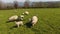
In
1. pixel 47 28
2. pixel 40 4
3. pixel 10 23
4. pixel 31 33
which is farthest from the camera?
pixel 40 4

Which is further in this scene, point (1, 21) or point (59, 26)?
point (1, 21)

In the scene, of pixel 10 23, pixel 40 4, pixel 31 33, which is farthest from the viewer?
pixel 40 4

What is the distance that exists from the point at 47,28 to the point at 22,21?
7.35ft

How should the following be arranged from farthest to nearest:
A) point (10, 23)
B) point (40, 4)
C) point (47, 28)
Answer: point (40, 4) → point (10, 23) → point (47, 28)

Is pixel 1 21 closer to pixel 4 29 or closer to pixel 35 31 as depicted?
pixel 4 29

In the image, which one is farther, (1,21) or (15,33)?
(1,21)

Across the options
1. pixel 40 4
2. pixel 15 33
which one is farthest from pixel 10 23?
pixel 40 4

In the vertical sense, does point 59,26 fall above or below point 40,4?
above

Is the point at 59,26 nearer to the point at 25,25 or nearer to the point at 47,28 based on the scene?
the point at 47,28

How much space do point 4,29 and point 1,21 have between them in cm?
187

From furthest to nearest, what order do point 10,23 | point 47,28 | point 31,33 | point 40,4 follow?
point 40,4 < point 10,23 < point 47,28 < point 31,33

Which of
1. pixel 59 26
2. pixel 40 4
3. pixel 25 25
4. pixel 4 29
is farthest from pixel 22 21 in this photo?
pixel 40 4

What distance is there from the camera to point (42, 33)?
13.0m

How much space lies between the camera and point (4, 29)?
45.0 ft
